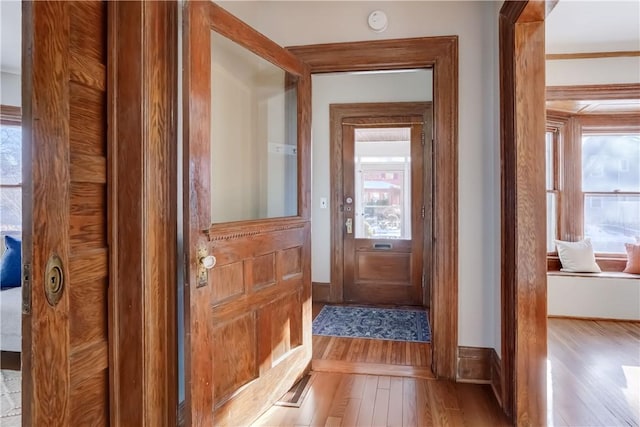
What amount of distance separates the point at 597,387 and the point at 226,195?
8.09 ft

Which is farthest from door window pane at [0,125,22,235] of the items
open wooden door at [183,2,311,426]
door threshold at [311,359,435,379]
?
door threshold at [311,359,435,379]

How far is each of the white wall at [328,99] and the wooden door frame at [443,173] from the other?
5.29 feet

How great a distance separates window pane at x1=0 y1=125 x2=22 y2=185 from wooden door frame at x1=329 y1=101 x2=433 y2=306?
115 inches

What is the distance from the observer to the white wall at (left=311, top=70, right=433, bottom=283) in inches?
157

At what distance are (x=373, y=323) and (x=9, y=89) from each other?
120 inches

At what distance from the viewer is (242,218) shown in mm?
2004

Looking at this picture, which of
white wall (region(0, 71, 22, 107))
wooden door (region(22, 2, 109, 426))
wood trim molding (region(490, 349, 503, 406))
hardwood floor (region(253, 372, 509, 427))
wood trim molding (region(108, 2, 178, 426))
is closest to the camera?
wooden door (region(22, 2, 109, 426))

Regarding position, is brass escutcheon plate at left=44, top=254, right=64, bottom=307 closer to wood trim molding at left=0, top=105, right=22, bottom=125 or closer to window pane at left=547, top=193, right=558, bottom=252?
wood trim molding at left=0, top=105, right=22, bottom=125

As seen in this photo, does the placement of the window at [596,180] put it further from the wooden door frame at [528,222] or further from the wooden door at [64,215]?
the wooden door at [64,215]

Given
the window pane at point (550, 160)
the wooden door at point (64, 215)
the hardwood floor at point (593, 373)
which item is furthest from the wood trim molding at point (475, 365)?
the window pane at point (550, 160)

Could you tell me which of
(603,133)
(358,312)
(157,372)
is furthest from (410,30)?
(603,133)

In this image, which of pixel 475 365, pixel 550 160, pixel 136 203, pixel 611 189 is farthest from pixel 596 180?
pixel 136 203

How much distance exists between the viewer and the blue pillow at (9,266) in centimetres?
244

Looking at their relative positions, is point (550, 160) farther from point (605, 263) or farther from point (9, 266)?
point (9, 266)
